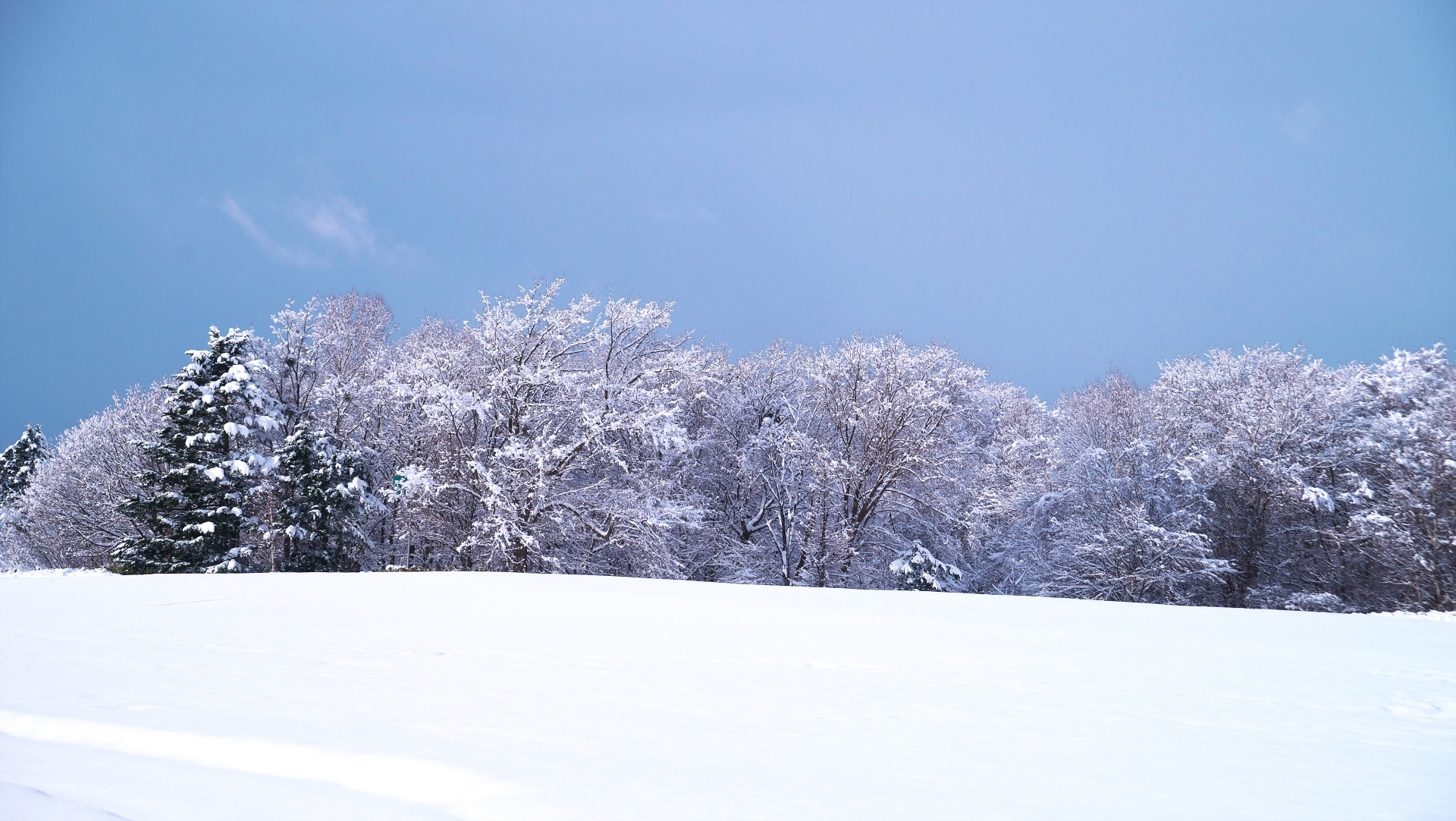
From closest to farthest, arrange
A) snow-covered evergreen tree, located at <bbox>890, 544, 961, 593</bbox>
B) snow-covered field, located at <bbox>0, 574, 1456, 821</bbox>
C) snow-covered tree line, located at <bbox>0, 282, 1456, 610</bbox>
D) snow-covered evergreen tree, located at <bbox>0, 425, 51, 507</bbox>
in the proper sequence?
snow-covered field, located at <bbox>0, 574, 1456, 821</bbox> < snow-covered tree line, located at <bbox>0, 282, 1456, 610</bbox> < snow-covered evergreen tree, located at <bbox>890, 544, 961, 593</bbox> < snow-covered evergreen tree, located at <bbox>0, 425, 51, 507</bbox>

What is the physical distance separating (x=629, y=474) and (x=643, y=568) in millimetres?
2831

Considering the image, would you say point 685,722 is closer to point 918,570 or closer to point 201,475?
point 918,570

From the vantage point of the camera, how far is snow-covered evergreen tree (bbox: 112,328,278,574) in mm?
17297

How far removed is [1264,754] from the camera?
2521 millimetres

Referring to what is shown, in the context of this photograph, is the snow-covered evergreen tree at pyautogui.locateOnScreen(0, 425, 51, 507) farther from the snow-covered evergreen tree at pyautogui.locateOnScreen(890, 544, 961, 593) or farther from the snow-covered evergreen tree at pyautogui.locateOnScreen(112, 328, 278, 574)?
the snow-covered evergreen tree at pyautogui.locateOnScreen(890, 544, 961, 593)

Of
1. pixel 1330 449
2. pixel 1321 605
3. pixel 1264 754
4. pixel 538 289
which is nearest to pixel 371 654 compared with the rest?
pixel 1264 754

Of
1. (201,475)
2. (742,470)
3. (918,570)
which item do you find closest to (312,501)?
(201,475)

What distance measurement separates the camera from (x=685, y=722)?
260 centimetres

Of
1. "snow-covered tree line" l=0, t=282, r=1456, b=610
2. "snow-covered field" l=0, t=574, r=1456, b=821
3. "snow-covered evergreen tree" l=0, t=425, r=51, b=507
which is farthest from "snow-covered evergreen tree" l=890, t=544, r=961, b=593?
"snow-covered evergreen tree" l=0, t=425, r=51, b=507

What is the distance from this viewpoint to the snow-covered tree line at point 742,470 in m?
17.9

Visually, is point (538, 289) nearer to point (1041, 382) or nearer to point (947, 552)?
point (947, 552)

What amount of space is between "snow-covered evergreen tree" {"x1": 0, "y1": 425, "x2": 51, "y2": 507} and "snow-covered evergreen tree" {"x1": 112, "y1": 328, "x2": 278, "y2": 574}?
34503mm

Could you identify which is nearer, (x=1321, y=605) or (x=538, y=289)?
(x=1321, y=605)

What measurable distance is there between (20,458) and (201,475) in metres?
43.9
